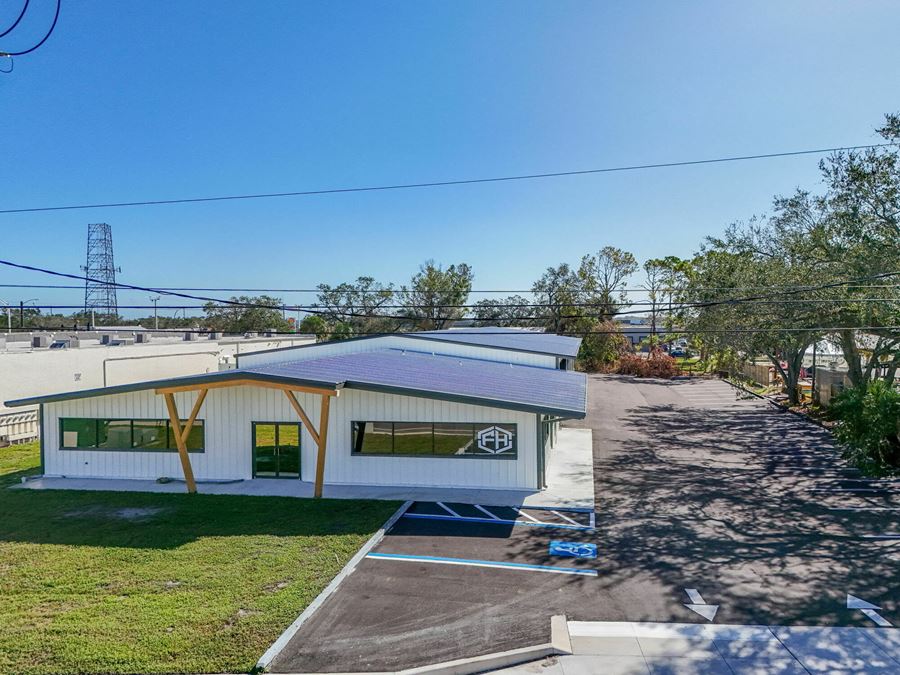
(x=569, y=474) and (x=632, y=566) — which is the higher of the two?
(x=632, y=566)

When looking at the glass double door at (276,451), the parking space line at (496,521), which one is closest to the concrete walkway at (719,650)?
the parking space line at (496,521)

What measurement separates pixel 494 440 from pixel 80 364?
71.3 feet

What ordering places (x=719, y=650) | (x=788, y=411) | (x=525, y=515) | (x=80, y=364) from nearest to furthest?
1. (x=719, y=650)
2. (x=525, y=515)
3. (x=80, y=364)
4. (x=788, y=411)

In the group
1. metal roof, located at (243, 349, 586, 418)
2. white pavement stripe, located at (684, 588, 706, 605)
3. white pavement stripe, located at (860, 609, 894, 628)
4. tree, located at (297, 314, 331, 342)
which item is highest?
tree, located at (297, 314, 331, 342)

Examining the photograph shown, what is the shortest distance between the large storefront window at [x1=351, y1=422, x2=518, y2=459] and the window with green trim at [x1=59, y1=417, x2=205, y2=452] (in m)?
5.08

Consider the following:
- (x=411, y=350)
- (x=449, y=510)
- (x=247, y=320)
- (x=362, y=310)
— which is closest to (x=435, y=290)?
(x=362, y=310)

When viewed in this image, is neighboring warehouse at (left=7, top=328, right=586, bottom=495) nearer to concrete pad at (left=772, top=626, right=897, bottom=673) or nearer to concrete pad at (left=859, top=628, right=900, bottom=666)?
concrete pad at (left=772, top=626, right=897, bottom=673)

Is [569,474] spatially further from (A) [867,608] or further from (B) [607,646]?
(B) [607,646]

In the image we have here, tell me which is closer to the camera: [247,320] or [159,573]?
[159,573]

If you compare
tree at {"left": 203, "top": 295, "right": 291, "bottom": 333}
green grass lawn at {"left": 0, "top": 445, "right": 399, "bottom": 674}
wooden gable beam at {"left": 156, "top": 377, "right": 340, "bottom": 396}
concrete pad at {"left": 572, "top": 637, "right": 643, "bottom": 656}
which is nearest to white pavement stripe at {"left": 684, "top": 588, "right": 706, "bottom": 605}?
concrete pad at {"left": 572, "top": 637, "right": 643, "bottom": 656}

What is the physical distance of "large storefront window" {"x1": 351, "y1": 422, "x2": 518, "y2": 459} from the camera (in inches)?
577

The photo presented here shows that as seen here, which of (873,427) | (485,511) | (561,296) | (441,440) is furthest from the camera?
(561,296)

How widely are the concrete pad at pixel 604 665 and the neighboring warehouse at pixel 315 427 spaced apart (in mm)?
6671

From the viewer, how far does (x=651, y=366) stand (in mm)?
46344
